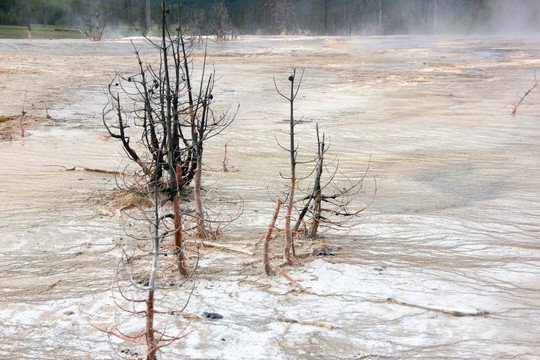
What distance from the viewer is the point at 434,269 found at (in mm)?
4941

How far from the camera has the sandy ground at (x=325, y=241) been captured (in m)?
3.86

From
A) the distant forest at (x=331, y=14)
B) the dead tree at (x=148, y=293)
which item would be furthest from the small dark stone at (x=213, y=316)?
the distant forest at (x=331, y=14)

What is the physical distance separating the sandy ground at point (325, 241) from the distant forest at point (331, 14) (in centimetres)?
2955

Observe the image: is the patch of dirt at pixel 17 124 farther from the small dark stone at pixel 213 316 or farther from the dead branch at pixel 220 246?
the small dark stone at pixel 213 316

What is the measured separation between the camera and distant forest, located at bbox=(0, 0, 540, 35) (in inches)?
1644

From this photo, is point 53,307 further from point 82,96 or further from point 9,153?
point 82,96

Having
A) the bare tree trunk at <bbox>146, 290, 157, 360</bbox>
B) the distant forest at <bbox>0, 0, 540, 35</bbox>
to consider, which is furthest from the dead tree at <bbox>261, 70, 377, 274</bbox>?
the distant forest at <bbox>0, 0, 540, 35</bbox>

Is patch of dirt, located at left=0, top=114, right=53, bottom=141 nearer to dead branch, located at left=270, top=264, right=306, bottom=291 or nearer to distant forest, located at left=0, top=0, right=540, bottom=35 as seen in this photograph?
dead branch, located at left=270, top=264, right=306, bottom=291

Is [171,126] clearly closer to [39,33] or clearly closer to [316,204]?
[316,204]

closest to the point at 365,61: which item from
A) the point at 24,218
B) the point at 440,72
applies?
the point at 440,72

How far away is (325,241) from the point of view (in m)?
5.43

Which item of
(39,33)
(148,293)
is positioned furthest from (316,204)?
(39,33)

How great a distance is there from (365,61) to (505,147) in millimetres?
11789

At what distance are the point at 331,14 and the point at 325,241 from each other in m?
44.0
